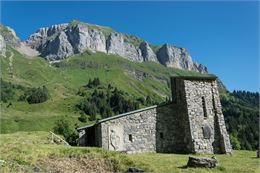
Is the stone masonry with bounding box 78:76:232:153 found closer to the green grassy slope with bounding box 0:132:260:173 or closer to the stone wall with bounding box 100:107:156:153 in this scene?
the stone wall with bounding box 100:107:156:153

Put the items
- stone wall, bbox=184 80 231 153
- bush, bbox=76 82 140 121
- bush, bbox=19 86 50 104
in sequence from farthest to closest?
bush, bbox=19 86 50 104 < bush, bbox=76 82 140 121 < stone wall, bbox=184 80 231 153

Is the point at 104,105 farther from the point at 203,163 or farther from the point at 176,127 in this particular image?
the point at 203,163

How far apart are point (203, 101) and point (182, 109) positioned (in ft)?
8.12

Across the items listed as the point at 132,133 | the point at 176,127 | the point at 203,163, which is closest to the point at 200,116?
the point at 176,127

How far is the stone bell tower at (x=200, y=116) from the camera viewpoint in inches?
1534

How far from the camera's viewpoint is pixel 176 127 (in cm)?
4059

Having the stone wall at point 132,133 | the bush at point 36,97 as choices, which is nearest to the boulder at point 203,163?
the stone wall at point 132,133

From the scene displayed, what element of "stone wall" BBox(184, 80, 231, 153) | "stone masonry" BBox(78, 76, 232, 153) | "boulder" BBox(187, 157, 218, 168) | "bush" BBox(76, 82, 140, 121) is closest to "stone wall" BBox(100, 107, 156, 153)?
"stone masonry" BBox(78, 76, 232, 153)

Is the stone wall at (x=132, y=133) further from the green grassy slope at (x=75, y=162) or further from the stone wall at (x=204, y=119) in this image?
the green grassy slope at (x=75, y=162)

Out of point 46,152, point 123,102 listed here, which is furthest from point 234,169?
point 123,102

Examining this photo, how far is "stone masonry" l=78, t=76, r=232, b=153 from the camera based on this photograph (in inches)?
1484

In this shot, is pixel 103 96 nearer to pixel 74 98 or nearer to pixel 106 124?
pixel 74 98

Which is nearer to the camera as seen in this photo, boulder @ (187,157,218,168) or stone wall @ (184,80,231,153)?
boulder @ (187,157,218,168)

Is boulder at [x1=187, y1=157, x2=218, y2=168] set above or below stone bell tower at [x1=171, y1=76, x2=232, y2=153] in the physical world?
below
